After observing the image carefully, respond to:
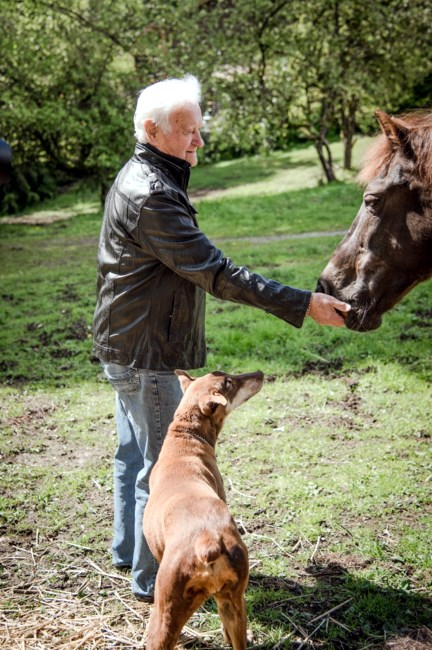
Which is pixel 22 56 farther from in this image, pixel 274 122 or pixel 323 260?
pixel 323 260

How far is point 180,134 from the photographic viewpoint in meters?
3.45

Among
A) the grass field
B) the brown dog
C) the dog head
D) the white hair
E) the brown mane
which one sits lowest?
the grass field

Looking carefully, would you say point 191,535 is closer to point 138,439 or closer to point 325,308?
point 138,439

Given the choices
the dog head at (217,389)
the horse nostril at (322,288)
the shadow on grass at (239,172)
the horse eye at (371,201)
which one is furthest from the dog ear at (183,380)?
the shadow on grass at (239,172)

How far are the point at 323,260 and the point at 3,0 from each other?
1103 centimetres

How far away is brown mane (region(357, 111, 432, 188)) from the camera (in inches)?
143

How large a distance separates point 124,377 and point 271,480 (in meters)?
1.89

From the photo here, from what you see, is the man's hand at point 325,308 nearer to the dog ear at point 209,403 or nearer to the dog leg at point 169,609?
the dog ear at point 209,403

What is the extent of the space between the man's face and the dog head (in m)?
1.19

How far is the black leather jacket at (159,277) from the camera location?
11.0ft

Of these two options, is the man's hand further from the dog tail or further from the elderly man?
the dog tail

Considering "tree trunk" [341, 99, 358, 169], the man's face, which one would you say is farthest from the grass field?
"tree trunk" [341, 99, 358, 169]

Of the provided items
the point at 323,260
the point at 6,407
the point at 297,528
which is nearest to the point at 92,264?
the point at 323,260

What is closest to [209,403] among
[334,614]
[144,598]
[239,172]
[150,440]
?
[150,440]
